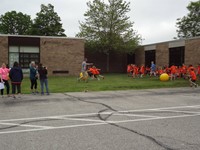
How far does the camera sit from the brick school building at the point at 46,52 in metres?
27.4

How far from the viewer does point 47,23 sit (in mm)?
66875

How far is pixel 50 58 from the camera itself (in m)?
28.9

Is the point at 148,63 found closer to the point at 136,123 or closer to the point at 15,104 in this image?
the point at 15,104

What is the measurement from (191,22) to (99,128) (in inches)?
2160

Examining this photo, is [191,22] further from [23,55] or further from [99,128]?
[99,128]

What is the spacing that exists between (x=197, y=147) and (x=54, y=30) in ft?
208

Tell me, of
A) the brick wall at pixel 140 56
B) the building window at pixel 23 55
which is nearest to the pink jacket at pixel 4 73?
the building window at pixel 23 55

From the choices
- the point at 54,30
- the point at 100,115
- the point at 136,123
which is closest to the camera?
the point at 136,123

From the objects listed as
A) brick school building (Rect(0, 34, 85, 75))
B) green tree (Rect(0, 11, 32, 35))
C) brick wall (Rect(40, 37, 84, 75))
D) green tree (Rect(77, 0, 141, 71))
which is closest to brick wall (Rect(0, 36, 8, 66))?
brick school building (Rect(0, 34, 85, 75))

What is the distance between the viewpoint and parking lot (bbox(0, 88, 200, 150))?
5242 millimetres

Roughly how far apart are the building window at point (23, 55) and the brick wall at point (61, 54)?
2.08 ft

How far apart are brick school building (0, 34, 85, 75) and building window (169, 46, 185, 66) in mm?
9981

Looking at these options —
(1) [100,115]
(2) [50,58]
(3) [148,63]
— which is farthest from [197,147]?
(3) [148,63]

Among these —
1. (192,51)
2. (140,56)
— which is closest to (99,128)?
(192,51)
